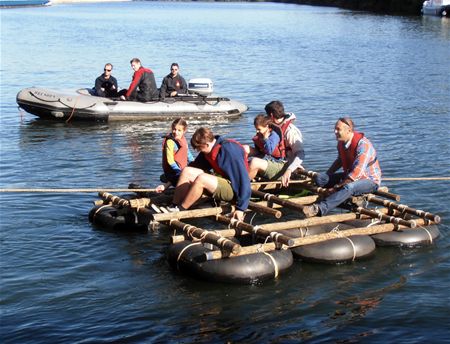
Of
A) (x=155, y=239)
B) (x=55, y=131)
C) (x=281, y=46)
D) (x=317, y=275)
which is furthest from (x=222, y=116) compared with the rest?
(x=281, y=46)

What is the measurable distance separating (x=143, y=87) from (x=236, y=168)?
11.8m

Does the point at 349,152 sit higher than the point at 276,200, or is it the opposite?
the point at 349,152

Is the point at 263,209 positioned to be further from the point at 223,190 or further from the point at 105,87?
the point at 105,87

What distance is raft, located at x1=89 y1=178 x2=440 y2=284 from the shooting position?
1045 centimetres

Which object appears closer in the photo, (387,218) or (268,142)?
(387,218)

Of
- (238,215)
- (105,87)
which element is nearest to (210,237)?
(238,215)

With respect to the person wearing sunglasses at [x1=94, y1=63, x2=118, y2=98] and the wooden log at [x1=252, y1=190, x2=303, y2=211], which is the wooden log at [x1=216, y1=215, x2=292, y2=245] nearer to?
the wooden log at [x1=252, y1=190, x2=303, y2=211]

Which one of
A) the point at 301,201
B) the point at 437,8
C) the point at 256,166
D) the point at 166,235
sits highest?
the point at 437,8

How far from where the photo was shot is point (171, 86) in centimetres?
2358

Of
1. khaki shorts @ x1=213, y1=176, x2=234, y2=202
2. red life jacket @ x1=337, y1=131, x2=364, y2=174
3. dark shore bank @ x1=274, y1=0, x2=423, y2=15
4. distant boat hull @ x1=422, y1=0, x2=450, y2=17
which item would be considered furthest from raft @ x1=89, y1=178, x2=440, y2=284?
dark shore bank @ x1=274, y1=0, x2=423, y2=15

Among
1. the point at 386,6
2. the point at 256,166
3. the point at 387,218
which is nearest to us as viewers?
the point at 387,218

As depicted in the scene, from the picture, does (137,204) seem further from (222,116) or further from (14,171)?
(222,116)

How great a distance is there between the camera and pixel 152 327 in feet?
30.6

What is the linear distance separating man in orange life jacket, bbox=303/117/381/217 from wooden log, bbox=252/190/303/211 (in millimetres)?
219
